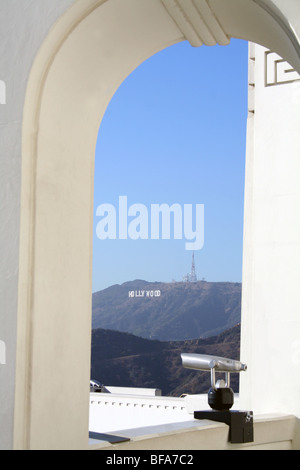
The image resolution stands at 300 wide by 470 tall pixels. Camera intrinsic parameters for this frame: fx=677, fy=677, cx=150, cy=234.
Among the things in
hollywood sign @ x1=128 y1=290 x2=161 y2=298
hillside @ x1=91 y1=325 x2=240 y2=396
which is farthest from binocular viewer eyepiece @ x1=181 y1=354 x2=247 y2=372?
hollywood sign @ x1=128 y1=290 x2=161 y2=298

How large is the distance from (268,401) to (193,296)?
3088 cm

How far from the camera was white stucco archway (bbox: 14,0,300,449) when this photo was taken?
273 centimetres

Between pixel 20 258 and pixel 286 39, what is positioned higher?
pixel 286 39

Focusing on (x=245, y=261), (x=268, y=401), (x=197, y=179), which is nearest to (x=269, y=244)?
(x=245, y=261)

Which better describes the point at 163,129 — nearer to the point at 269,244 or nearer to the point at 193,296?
the point at 193,296

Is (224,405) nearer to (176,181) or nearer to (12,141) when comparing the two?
(12,141)

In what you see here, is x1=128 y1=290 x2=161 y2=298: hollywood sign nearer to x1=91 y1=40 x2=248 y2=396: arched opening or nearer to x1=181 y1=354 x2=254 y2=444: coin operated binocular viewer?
x1=91 y1=40 x2=248 y2=396: arched opening

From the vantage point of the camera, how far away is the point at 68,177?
297 cm

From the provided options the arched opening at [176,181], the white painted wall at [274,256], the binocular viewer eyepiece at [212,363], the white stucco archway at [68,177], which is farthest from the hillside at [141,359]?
the white stucco archway at [68,177]

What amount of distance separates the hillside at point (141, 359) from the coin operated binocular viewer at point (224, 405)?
28.9 m

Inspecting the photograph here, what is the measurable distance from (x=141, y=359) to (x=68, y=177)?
31423 millimetres

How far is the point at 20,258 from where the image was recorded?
8.92 ft

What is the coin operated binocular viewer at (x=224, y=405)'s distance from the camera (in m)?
3.95

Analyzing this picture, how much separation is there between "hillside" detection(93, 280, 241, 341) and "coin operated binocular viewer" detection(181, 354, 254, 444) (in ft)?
93.5
